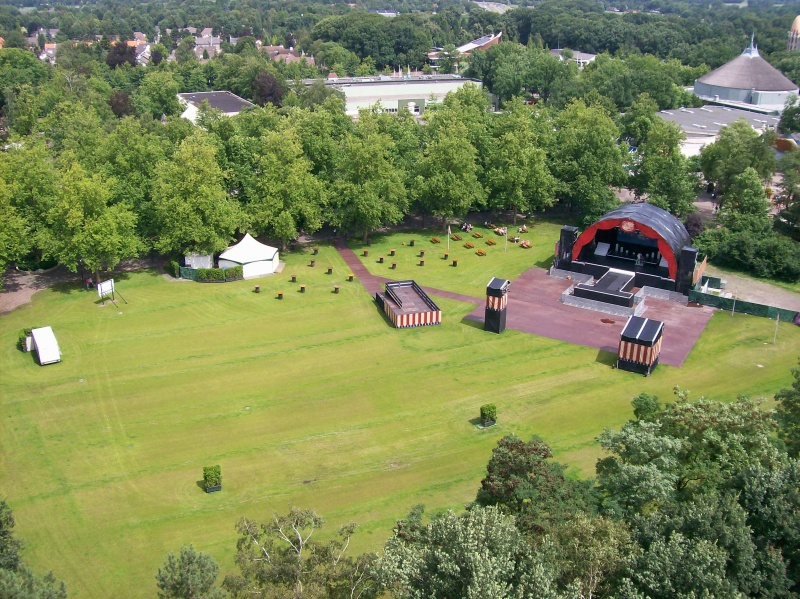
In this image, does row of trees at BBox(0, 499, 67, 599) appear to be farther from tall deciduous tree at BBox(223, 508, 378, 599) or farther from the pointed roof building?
the pointed roof building

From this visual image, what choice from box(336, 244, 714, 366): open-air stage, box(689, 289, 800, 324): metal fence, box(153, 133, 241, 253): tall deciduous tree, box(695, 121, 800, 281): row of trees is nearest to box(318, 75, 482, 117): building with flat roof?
box(695, 121, 800, 281): row of trees

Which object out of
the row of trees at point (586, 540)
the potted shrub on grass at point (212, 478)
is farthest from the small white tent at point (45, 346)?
the row of trees at point (586, 540)

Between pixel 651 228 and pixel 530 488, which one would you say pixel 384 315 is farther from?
pixel 530 488

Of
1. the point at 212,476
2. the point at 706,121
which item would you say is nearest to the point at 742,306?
the point at 212,476

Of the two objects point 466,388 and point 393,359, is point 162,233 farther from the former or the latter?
point 466,388

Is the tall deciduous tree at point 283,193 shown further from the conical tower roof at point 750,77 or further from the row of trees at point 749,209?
the conical tower roof at point 750,77

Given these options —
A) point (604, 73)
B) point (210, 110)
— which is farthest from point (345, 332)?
point (604, 73)
